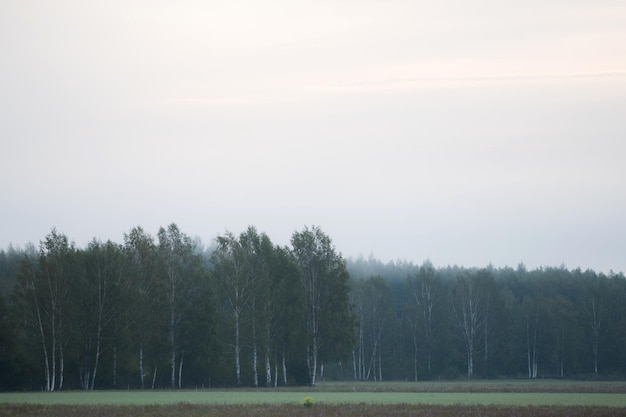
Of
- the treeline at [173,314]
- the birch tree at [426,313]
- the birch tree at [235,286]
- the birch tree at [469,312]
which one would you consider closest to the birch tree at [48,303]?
the treeline at [173,314]

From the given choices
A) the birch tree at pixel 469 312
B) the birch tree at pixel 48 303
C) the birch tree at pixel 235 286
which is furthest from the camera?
the birch tree at pixel 469 312

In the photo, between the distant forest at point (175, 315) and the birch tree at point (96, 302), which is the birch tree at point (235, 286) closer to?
the distant forest at point (175, 315)

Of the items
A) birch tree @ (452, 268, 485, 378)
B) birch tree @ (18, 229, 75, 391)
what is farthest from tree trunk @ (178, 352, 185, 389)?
birch tree @ (452, 268, 485, 378)

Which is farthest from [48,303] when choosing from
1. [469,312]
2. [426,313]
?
[469,312]

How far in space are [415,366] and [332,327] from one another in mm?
35878

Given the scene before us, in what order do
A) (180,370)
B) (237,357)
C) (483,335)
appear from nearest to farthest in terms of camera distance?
1. (180,370)
2. (237,357)
3. (483,335)

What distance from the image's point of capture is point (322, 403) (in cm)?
5091

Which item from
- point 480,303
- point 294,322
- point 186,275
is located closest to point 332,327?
point 294,322

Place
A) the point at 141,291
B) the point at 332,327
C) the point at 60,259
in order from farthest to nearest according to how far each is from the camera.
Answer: the point at 332,327, the point at 141,291, the point at 60,259

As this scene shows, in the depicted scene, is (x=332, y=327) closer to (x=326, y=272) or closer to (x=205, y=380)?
(x=326, y=272)

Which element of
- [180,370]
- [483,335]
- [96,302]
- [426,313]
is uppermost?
[96,302]

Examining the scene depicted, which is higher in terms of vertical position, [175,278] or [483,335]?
[175,278]

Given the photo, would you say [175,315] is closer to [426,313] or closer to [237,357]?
[237,357]

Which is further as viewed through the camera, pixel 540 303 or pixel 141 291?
pixel 540 303
